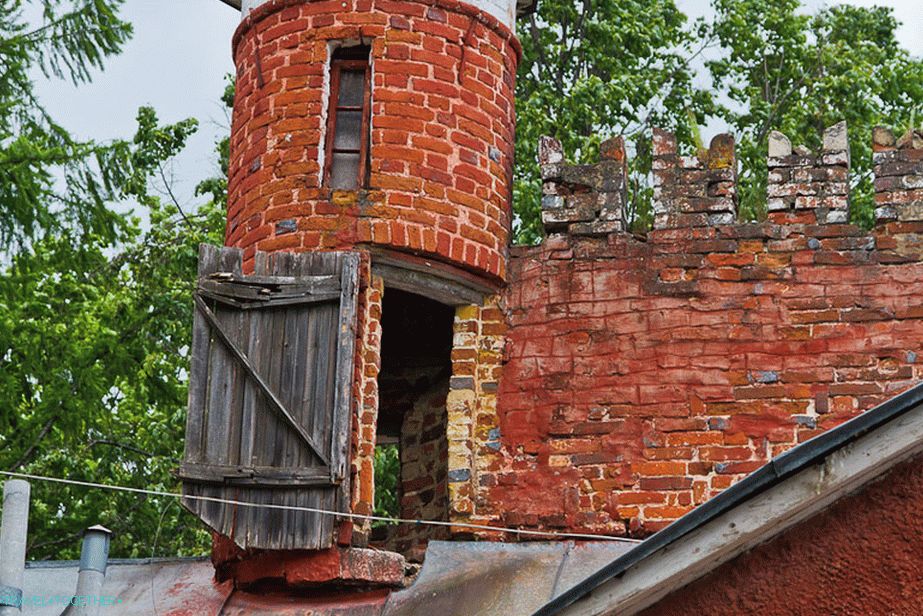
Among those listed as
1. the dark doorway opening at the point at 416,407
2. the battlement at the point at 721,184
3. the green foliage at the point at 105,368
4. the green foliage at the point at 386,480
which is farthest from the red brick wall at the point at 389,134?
the green foliage at the point at 386,480

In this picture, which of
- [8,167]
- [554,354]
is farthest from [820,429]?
[8,167]

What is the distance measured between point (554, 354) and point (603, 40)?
8.15 meters

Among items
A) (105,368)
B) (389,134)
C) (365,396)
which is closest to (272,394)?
(365,396)

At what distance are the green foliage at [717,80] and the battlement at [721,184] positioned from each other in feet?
18.4

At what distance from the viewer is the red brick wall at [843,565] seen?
25.3ft

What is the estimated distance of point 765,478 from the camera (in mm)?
7605

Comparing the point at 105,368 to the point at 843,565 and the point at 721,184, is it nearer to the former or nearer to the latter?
the point at 721,184

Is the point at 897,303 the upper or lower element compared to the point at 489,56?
lower

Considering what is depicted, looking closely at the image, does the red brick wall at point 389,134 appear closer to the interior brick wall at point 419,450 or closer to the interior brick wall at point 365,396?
the interior brick wall at point 365,396

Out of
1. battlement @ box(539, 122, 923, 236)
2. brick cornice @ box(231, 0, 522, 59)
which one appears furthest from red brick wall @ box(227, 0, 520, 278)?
battlement @ box(539, 122, 923, 236)

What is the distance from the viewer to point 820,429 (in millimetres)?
12414

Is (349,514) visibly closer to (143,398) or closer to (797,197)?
(797,197)

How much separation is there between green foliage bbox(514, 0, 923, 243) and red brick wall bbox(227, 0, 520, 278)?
549 cm

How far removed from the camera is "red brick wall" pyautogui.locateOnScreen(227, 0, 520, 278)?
12977 mm
